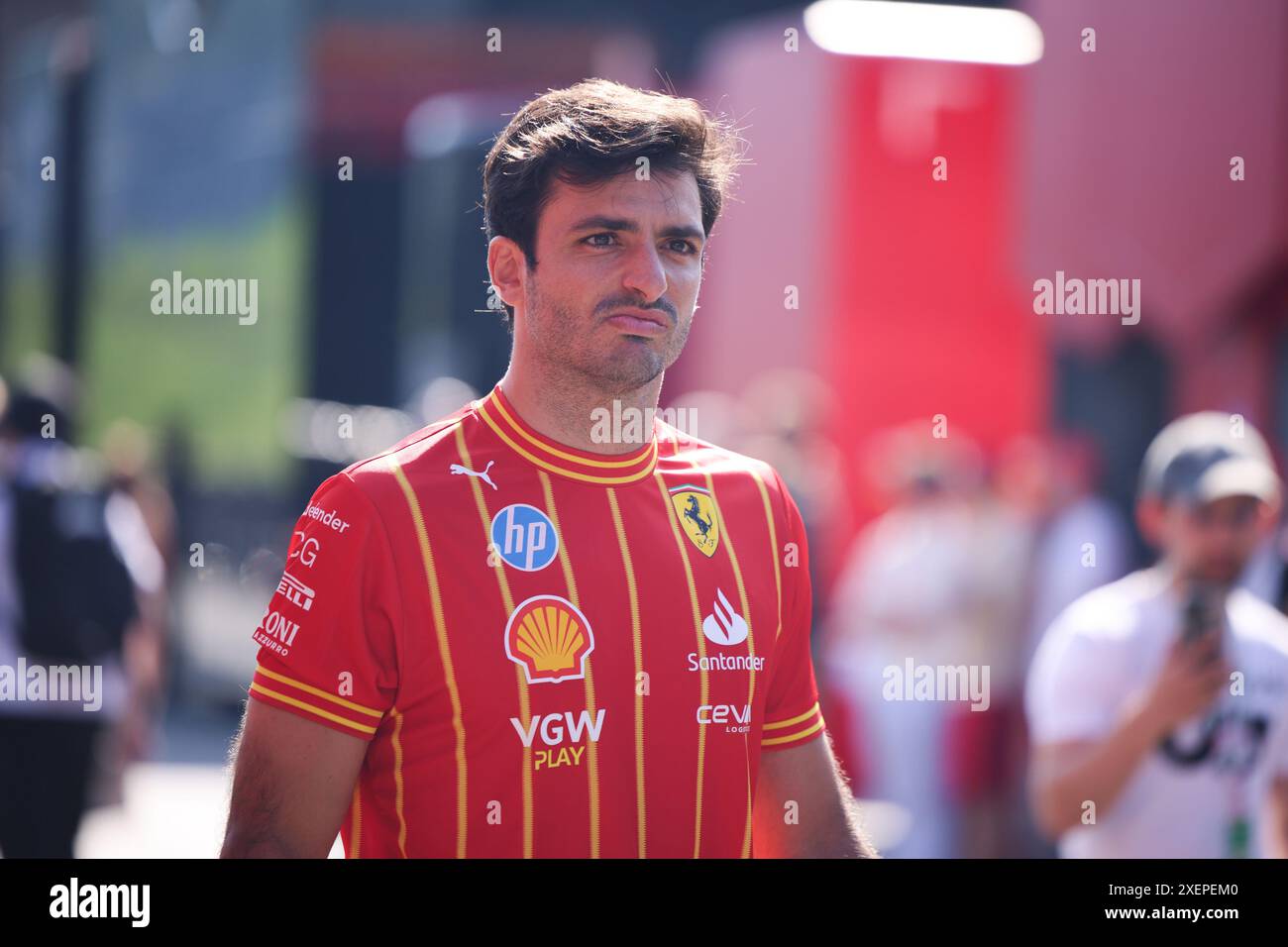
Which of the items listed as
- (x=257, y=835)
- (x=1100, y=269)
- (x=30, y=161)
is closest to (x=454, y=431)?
(x=257, y=835)

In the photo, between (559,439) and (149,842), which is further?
(149,842)

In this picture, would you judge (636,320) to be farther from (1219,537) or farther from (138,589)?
(138,589)

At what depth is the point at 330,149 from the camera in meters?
14.3

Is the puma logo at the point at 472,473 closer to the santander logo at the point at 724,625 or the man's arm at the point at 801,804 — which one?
the santander logo at the point at 724,625

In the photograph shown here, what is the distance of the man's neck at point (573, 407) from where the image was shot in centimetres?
254

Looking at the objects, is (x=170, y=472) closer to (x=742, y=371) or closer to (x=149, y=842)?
(x=742, y=371)

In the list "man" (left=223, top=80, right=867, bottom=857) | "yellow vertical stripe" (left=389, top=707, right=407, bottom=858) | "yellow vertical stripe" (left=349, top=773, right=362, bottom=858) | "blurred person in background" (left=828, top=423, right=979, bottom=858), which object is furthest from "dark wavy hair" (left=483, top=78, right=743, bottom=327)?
"blurred person in background" (left=828, top=423, right=979, bottom=858)

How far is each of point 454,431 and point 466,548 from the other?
0.77 feet

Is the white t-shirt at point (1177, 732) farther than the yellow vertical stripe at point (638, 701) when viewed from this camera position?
Yes

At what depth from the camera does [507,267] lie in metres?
2.63

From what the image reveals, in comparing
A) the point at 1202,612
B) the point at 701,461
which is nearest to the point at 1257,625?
the point at 1202,612

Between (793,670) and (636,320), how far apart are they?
2.16ft

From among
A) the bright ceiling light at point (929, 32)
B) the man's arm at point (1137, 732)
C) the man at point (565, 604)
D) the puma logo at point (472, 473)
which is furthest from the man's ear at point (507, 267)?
the bright ceiling light at point (929, 32)

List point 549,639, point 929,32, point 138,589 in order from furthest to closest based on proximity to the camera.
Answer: point 929,32 < point 138,589 < point 549,639
